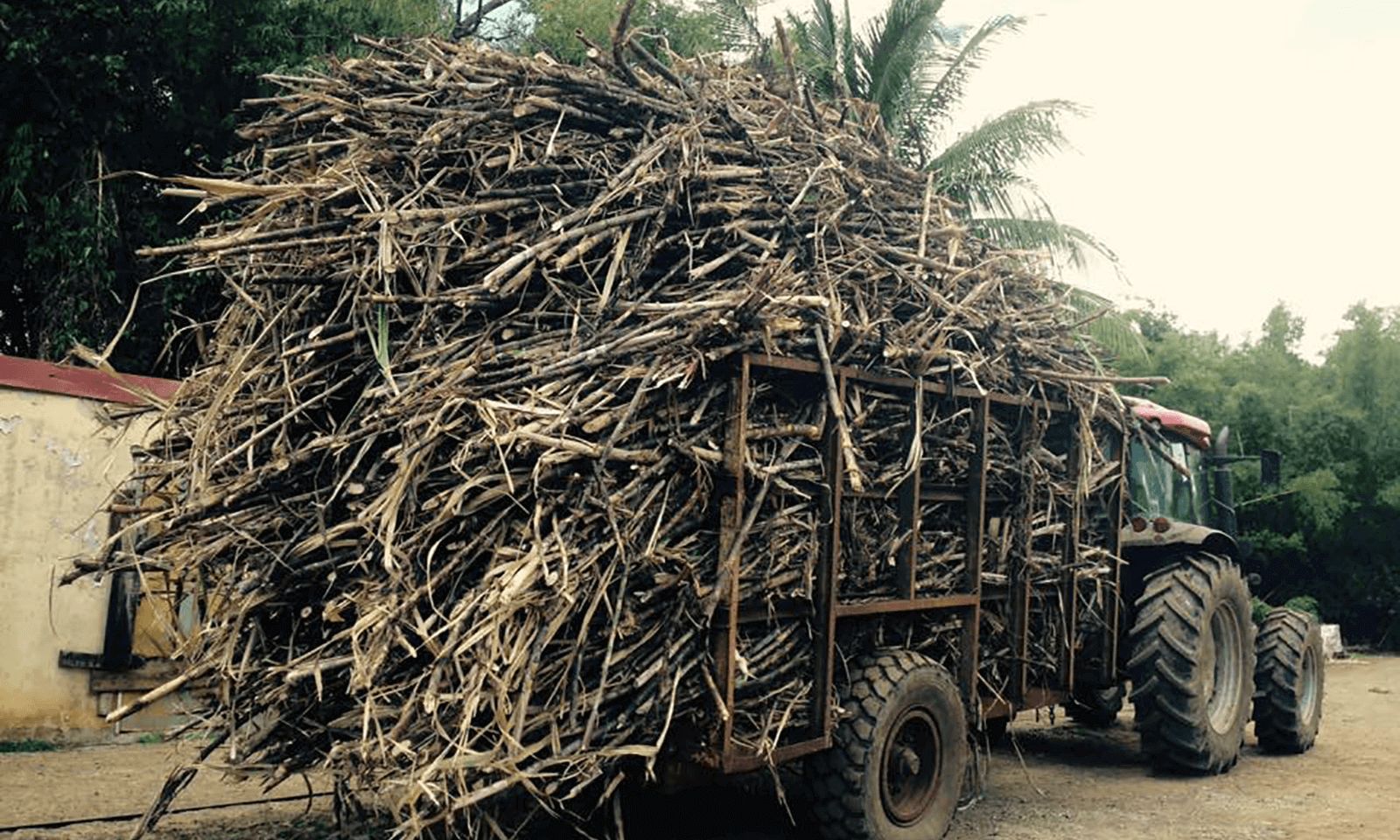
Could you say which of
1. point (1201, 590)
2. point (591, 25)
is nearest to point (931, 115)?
point (591, 25)

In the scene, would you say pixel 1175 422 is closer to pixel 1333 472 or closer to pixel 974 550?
pixel 974 550

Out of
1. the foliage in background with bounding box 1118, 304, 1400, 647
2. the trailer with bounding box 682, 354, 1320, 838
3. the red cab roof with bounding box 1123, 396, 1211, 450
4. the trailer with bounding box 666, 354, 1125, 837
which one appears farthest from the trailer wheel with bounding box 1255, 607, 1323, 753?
the foliage in background with bounding box 1118, 304, 1400, 647

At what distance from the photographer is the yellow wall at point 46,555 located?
27.5 ft

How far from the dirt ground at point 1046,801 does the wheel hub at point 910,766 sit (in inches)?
19.2

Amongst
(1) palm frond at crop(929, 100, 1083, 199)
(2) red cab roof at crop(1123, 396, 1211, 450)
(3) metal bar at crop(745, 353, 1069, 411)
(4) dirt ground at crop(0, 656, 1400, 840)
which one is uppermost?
(1) palm frond at crop(929, 100, 1083, 199)

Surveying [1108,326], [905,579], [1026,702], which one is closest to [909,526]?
[905,579]

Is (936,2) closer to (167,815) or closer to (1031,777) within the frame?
(1031,777)

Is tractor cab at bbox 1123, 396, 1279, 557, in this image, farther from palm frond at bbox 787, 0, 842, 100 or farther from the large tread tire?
palm frond at bbox 787, 0, 842, 100

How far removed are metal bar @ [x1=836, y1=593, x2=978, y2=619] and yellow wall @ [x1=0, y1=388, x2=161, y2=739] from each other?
5341 millimetres

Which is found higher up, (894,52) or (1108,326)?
(894,52)

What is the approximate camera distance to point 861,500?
5812 mm

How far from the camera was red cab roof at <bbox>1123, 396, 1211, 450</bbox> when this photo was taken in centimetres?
891

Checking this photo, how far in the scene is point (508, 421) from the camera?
452 cm

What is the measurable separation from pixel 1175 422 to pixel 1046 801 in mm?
3413
